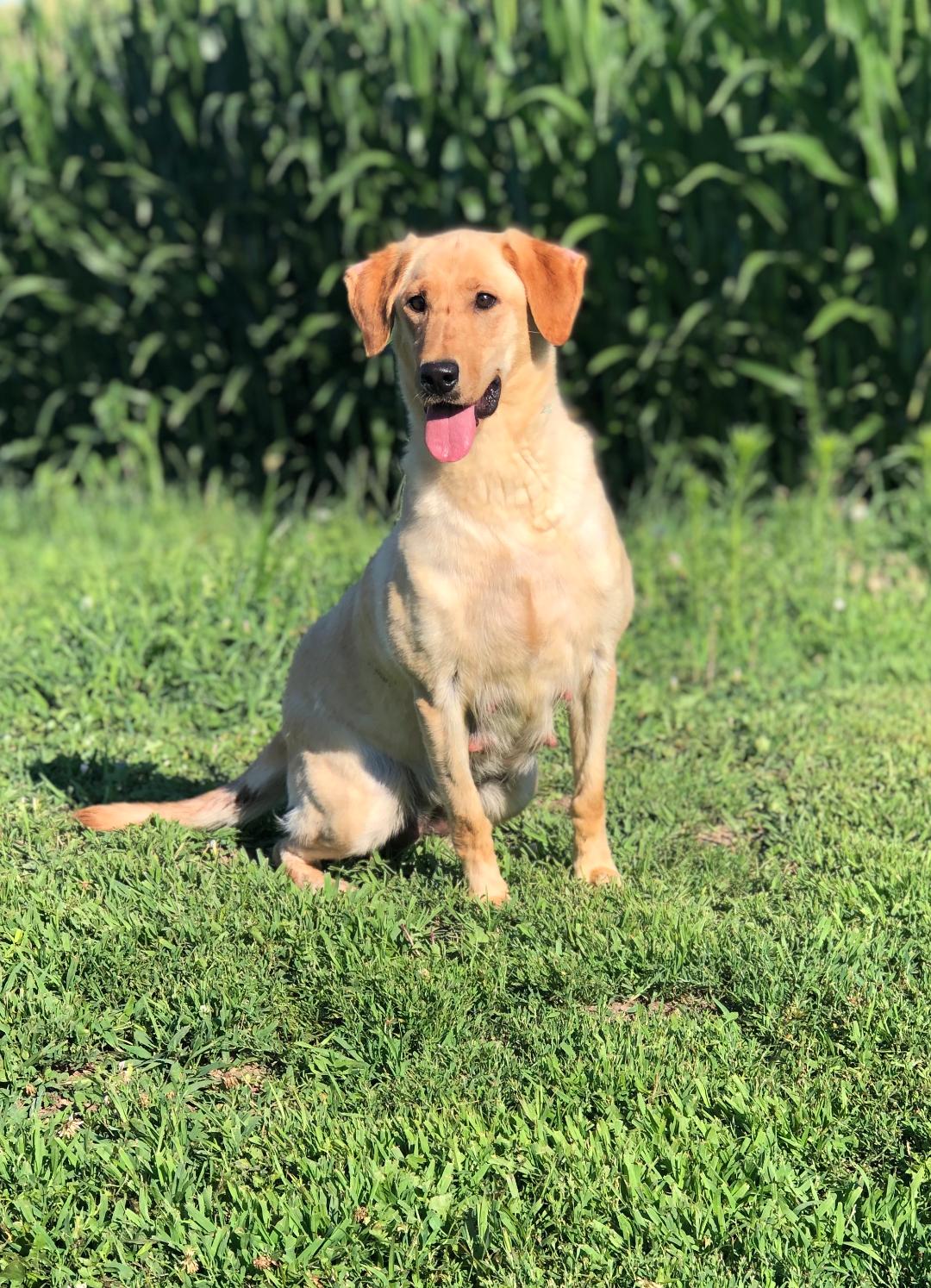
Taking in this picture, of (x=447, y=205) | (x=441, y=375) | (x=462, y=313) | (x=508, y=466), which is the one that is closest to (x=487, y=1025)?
(x=508, y=466)

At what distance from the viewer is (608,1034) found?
285 cm

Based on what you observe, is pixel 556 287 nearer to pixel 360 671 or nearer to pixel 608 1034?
pixel 360 671

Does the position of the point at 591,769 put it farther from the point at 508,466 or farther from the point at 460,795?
the point at 508,466

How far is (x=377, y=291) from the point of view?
3330 millimetres

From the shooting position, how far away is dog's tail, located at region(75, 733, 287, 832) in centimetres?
371

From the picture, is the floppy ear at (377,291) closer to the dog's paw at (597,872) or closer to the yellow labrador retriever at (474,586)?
the yellow labrador retriever at (474,586)

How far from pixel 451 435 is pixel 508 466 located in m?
0.19

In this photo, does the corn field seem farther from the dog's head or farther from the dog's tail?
the dog's tail

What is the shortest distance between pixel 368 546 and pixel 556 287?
2.91 m

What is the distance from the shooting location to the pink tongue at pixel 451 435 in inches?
122

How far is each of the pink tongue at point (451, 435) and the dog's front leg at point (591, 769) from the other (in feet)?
2.12

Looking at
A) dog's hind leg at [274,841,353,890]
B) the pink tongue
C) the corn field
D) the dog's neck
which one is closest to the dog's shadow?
dog's hind leg at [274,841,353,890]

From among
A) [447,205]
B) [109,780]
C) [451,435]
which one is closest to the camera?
[451,435]

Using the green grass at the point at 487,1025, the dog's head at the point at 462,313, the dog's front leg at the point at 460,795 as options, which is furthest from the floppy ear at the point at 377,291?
the green grass at the point at 487,1025
